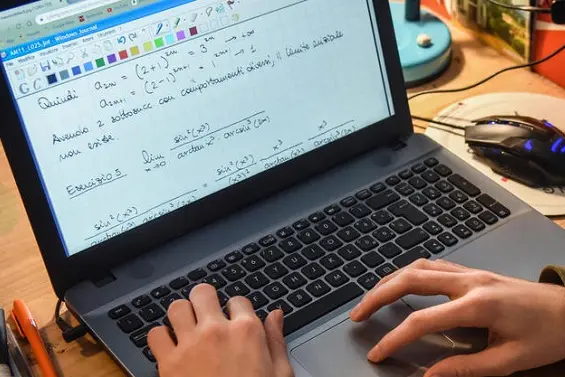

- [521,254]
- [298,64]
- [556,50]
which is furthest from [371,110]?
Answer: [556,50]

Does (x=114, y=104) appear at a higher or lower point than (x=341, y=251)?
higher

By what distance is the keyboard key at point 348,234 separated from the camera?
80 cm

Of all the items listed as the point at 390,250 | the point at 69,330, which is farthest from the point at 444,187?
the point at 69,330

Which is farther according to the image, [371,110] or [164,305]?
[371,110]

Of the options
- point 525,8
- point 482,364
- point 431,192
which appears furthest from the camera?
point 525,8

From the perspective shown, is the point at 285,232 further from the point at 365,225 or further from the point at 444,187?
the point at 444,187

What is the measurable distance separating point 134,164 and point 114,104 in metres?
0.06

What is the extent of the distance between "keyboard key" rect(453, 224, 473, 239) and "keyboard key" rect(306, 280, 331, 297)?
0.16m

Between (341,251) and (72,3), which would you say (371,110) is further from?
(72,3)

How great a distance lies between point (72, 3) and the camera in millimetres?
704

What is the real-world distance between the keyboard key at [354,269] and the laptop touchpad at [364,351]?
51mm

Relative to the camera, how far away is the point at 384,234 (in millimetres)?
803

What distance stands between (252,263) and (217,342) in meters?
0.13

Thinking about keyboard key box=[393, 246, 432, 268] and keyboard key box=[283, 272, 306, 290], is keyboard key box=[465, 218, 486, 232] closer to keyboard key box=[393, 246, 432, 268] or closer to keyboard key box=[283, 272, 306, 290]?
keyboard key box=[393, 246, 432, 268]
